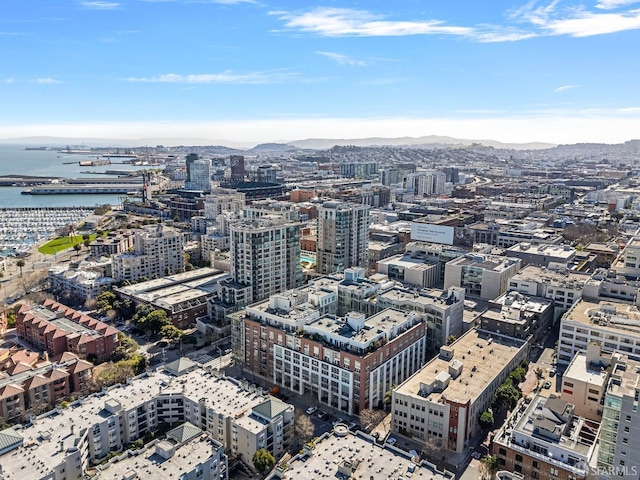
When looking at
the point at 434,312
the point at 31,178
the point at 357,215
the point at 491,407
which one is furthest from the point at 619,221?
the point at 31,178

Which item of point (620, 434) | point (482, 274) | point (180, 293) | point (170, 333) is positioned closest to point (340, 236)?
point (482, 274)

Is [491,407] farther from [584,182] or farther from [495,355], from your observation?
[584,182]

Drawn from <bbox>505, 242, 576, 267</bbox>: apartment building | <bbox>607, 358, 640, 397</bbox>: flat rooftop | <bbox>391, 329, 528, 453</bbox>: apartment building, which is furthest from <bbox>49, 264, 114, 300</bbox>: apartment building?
<bbox>607, 358, 640, 397</bbox>: flat rooftop

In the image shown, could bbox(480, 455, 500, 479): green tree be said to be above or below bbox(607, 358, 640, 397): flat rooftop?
below

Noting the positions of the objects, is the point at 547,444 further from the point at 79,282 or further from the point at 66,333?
the point at 79,282

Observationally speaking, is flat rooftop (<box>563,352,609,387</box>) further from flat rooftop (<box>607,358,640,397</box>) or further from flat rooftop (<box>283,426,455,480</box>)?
flat rooftop (<box>283,426,455,480</box>)
